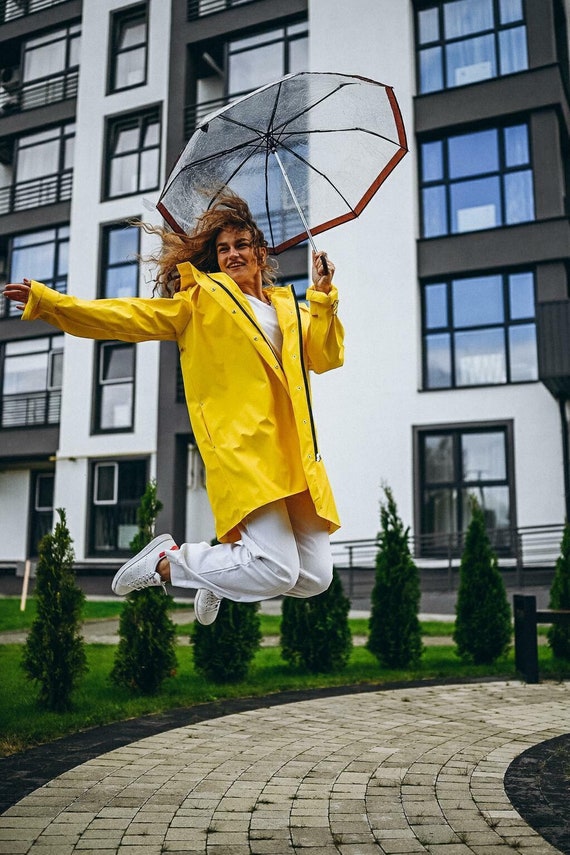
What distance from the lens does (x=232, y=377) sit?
3.65m

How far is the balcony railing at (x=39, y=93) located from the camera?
24.6m

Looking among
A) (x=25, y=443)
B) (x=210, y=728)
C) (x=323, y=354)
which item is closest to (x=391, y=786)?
(x=210, y=728)

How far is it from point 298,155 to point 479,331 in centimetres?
1423

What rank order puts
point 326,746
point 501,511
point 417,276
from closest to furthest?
point 326,746 < point 501,511 < point 417,276

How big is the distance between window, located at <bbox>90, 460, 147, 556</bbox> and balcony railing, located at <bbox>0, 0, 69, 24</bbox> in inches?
598

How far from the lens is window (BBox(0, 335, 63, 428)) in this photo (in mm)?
23453

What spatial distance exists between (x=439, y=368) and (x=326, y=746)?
1406 centimetres

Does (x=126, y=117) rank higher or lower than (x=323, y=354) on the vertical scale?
higher

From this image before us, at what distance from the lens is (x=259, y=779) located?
434cm

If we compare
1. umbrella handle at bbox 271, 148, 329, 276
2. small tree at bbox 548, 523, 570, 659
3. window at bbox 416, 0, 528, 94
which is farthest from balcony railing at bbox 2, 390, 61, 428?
umbrella handle at bbox 271, 148, 329, 276

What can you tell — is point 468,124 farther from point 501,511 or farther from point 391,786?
point 391,786

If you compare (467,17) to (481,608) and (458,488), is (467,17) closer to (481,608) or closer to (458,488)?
(458,488)

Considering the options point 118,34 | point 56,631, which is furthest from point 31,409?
point 56,631

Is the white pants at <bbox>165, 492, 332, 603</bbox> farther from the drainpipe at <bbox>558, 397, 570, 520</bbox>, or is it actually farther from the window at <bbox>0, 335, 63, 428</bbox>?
the window at <bbox>0, 335, 63, 428</bbox>
